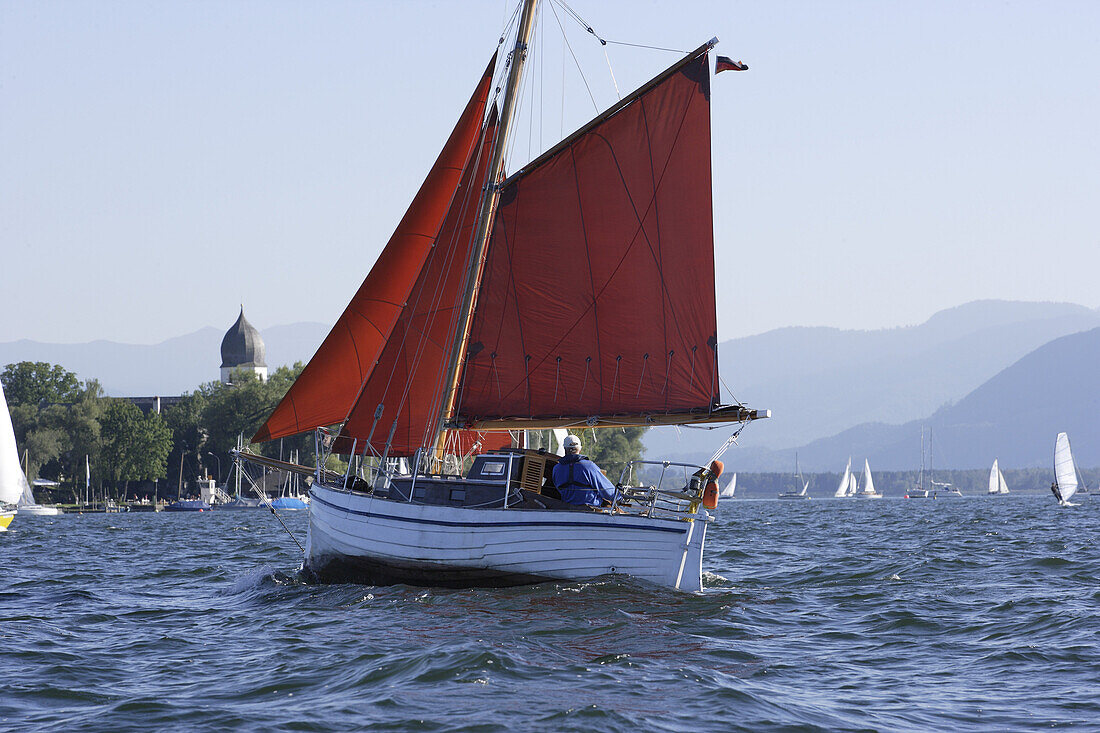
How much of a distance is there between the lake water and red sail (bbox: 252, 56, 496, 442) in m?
4.36

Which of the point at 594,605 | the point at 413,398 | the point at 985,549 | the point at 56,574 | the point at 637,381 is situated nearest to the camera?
the point at 594,605

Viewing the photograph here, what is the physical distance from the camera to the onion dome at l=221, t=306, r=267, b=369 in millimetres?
149625

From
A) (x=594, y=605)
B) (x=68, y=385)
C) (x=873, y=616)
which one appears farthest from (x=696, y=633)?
(x=68, y=385)

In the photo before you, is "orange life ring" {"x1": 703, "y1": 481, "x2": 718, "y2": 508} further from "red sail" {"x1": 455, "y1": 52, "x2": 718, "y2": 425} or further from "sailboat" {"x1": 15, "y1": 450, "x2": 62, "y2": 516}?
"sailboat" {"x1": 15, "y1": 450, "x2": 62, "y2": 516}

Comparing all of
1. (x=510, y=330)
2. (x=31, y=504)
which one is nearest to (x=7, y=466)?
(x=31, y=504)

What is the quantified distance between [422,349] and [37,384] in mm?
114004

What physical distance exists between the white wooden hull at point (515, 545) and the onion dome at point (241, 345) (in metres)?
133

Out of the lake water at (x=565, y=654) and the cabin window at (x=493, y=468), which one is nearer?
the lake water at (x=565, y=654)

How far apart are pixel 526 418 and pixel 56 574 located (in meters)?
11.6

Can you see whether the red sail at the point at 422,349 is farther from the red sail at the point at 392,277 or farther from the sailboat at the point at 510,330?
the red sail at the point at 392,277

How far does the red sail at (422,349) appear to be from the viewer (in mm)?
23375

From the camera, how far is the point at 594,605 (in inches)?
676

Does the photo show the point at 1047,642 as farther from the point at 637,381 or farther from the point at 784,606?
the point at 637,381

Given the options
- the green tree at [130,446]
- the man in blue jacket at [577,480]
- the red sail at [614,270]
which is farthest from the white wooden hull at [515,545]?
the green tree at [130,446]
